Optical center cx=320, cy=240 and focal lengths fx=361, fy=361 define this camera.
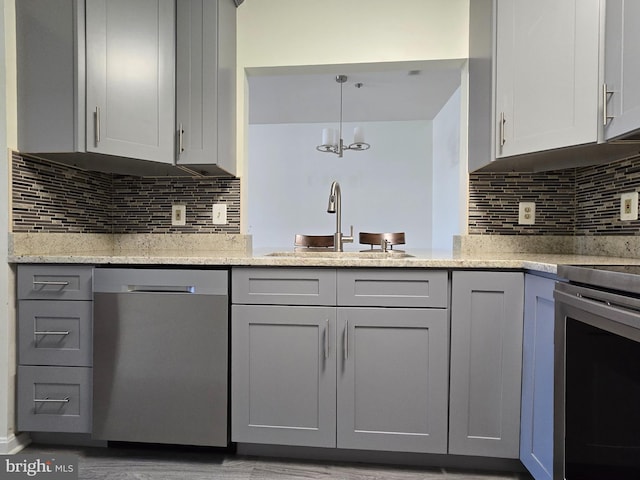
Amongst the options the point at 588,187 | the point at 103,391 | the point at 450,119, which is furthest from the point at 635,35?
the point at 450,119

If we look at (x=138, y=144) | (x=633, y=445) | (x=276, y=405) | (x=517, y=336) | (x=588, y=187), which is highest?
(x=138, y=144)

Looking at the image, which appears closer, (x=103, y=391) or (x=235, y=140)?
(x=103, y=391)

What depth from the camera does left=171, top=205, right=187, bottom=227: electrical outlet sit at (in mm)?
2053

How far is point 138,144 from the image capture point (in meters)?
1.63

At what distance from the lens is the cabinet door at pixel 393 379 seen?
139 cm

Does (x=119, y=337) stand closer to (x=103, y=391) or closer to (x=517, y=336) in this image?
(x=103, y=391)

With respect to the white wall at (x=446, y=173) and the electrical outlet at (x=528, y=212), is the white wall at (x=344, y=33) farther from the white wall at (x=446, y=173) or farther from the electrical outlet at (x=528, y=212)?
the white wall at (x=446, y=173)

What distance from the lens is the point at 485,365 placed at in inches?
54.1

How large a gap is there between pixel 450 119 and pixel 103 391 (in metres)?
4.50

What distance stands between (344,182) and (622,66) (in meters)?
4.55

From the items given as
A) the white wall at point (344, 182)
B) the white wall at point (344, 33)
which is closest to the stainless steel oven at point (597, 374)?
the white wall at point (344, 33)

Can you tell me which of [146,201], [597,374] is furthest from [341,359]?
[146,201]

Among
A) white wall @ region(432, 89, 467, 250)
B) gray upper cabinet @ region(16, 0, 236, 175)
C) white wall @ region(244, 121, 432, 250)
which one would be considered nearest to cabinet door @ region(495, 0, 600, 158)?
gray upper cabinet @ region(16, 0, 236, 175)

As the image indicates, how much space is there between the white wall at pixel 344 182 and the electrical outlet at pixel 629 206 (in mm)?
3941
